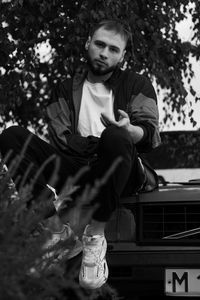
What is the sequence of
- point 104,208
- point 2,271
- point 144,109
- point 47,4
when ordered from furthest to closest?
point 47,4 < point 144,109 < point 104,208 < point 2,271

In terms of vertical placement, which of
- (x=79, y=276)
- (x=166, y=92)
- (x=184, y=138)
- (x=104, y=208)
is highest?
(x=166, y=92)

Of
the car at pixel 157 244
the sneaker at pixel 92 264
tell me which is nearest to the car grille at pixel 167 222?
the car at pixel 157 244

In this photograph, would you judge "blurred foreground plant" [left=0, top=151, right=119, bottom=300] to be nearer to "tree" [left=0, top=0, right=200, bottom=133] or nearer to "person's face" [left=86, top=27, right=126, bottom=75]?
"person's face" [left=86, top=27, right=126, bottom=75]

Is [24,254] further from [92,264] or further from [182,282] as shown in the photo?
[182,282]

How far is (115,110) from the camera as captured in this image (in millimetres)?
4582

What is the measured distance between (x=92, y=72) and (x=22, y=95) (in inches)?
138

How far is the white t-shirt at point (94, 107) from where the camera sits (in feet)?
14.9

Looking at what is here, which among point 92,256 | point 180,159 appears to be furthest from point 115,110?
point 180,159

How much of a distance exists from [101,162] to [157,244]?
88 centimetres

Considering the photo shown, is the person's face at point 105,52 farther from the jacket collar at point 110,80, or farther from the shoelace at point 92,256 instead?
the shoelace at point 92,256

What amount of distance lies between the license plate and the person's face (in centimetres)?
127

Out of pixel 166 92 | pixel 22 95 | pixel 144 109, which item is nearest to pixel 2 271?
pixel 144 109

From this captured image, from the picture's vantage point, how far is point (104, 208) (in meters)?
3.84

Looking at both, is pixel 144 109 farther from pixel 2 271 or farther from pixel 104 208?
pixel 2 271
